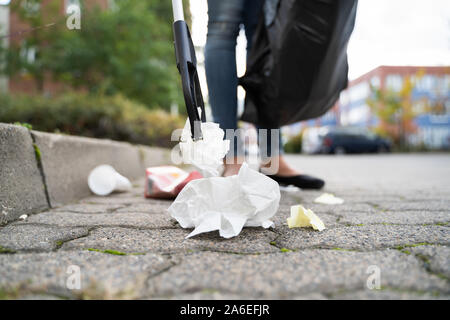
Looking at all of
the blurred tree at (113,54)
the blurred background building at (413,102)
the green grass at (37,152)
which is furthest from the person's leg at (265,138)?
the blurred background building at (413,102)

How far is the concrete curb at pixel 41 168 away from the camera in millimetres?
1232

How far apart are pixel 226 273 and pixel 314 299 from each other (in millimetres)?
197

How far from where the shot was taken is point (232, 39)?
1.69 meters

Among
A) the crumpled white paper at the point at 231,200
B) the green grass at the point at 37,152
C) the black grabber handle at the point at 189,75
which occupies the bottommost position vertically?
the crumpled white paper at the point at 231,200

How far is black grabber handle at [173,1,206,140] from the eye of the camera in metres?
1.10

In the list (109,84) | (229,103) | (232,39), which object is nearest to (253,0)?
(232,39)

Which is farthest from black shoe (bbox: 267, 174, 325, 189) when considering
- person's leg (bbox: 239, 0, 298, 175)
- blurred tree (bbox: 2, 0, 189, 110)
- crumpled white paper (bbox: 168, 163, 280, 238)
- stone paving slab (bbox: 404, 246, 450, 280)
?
blurred tree (bbox: 2, 0, 189, 110)

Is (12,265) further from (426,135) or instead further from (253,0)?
(426,135)

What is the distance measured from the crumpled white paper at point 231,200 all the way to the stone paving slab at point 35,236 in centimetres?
37

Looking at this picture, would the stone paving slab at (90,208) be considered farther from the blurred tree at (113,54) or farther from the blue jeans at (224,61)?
the blurred tree at (113,54)

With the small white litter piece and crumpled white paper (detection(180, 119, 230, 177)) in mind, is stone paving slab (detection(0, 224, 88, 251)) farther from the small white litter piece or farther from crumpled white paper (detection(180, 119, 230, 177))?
the small white litter piece

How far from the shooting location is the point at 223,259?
833 millimetres

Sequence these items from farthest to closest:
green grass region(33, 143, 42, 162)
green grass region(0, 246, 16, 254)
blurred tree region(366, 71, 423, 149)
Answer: blurred tree region(366, 71, 423, 149)
green grass region(33, 143, 42, 162)
green grass region(0, 246, 16, 254)

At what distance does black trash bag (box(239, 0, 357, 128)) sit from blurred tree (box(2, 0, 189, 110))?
591cm
